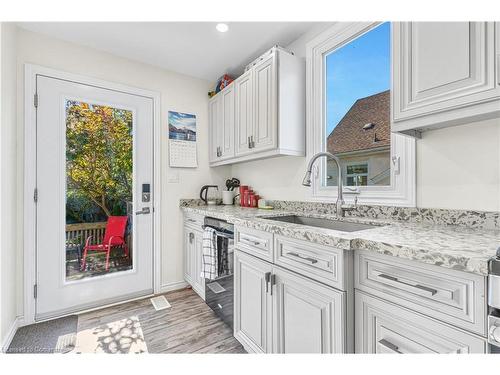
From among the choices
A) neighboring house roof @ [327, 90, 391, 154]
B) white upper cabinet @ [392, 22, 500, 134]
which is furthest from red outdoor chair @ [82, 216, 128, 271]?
white upper cabinet @ [392, 22, 500, 134]

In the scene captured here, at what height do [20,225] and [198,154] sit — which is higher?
[198,154]

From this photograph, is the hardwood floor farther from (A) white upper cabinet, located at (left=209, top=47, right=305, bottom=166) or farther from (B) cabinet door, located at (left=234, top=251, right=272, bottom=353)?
(A) white upper cabinet, located at (left=209, top=47, right=305, bottom=166)

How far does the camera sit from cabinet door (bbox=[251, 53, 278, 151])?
196 cm

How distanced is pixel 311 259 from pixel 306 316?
0.91 feet

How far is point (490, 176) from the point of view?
1.15 m

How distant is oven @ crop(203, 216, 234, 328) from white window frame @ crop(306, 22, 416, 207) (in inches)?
31.2

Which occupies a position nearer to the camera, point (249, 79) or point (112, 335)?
point (112, 335)

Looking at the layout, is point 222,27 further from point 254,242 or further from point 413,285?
point 413,285

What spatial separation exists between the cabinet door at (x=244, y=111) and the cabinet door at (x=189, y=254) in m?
0.98

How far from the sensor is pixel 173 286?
266cm

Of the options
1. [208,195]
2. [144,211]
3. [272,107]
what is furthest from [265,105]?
[144,211]

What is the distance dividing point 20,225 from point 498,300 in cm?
282

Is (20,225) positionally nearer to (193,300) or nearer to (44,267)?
(44,267)
